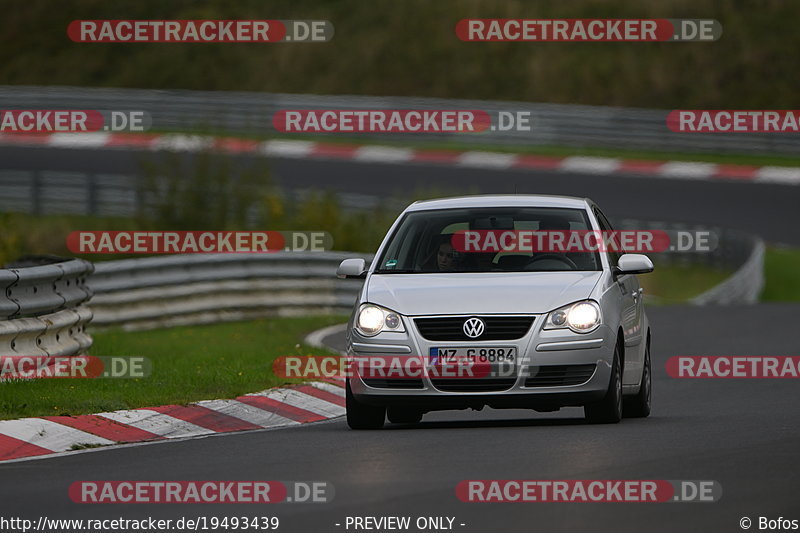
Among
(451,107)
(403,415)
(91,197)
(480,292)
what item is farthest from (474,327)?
(451,107)

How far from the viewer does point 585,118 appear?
142ft

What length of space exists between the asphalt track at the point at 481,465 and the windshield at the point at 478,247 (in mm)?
1109

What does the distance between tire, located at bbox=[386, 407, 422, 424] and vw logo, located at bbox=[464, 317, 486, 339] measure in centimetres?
128

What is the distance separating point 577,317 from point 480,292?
0.66 m

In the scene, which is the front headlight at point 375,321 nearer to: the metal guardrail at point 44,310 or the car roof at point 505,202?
the car roof at point 505,202

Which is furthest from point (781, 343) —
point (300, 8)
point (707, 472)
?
point (300, 8)

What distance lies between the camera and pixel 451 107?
42156 millimetres

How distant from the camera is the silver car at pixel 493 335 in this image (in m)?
11.8

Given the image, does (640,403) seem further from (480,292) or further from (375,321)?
(375,321)

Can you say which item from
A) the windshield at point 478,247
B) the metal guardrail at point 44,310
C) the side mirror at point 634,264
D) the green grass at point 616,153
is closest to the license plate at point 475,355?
the windshield at point 478,247

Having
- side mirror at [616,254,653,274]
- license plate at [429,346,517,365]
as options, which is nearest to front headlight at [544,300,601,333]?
license plate at [429,346,517,365]

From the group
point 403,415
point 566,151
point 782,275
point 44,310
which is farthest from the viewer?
point 566,151

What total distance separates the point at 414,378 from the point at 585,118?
3199 cm

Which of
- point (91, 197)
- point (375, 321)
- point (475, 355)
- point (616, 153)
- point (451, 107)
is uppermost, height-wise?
point (451, 107)
